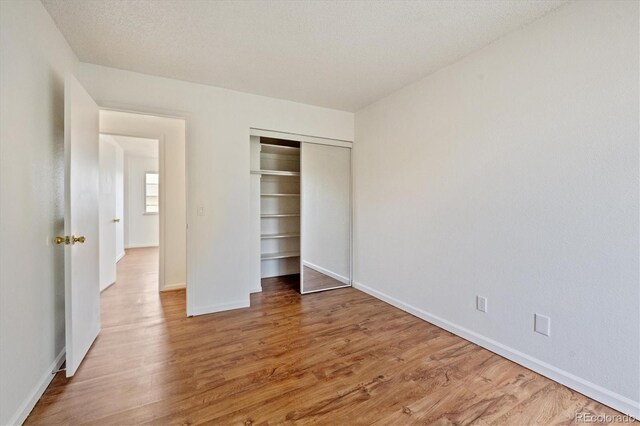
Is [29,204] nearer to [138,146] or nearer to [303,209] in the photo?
[303,209]

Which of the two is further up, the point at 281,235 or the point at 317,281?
the point at 281,235

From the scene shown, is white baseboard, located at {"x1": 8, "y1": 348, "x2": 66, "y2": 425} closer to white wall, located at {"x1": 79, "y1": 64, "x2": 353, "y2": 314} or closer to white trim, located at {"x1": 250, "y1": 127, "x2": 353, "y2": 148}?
white wall, located at {"x1": 79, "y1": 64, "x2": 353, "y2": 314}

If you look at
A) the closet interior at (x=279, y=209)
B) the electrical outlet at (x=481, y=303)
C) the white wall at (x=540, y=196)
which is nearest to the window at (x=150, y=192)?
the closet interior at (x=279, y=209)

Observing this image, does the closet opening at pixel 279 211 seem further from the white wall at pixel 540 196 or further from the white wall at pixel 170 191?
the white wall at pixel 540 196

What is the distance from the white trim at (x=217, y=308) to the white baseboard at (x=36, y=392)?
1.07 m

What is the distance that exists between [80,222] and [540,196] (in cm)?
327

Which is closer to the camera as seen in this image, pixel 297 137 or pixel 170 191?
pixel 297 137

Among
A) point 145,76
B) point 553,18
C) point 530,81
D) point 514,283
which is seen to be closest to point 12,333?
point 145,76

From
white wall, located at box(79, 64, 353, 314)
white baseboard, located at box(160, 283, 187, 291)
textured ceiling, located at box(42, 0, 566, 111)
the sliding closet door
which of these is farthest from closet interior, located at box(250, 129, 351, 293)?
white baseboard, located at box(160, 283, 187, 291)

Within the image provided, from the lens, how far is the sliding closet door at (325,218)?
12.4 ft

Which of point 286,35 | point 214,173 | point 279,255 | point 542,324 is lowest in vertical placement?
point 542,324

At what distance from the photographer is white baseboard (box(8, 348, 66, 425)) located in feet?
4.87

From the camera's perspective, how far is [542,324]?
6.54 ft

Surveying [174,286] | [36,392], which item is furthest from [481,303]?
[174,286]
